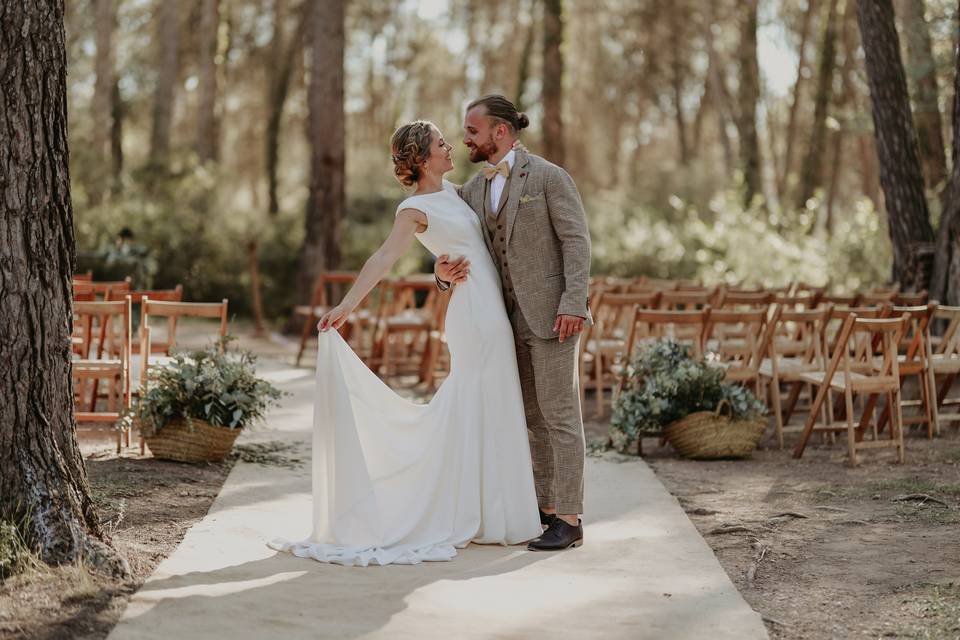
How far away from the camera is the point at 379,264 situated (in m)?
5.40

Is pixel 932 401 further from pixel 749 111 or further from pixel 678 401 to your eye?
pixel 749 111

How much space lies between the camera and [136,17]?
3291 centimetres

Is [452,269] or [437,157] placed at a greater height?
[437,157]

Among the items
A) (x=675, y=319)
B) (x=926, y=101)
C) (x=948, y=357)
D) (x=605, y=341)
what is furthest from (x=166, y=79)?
(x=948, y=357)

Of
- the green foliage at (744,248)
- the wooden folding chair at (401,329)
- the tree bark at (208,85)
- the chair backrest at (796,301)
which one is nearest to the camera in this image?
the chair backrest at (796,301)

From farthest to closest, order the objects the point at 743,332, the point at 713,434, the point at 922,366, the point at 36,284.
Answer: the point at 743,332, the point at 922,366, the point at 713,434, the point at 36,284

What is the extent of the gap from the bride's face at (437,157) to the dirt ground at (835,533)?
2156 millimetres

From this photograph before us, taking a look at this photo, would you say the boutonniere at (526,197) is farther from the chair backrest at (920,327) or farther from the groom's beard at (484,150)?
the chair backrest at (920,327)

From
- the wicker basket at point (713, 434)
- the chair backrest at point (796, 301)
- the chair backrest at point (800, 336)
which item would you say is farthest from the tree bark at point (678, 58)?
the wicker basket at point (713, 434)

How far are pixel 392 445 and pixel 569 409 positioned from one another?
0.81 metres

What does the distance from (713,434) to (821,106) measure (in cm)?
1716

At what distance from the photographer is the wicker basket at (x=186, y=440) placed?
7.14m

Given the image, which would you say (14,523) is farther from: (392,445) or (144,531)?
(392,445)

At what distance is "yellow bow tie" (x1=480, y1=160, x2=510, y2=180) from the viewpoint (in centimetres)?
557
